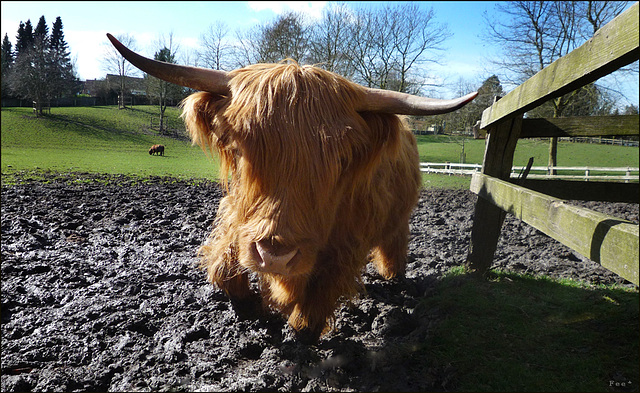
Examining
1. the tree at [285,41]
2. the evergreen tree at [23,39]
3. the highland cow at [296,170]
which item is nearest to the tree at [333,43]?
the tree at [285,41]

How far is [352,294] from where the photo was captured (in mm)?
2611

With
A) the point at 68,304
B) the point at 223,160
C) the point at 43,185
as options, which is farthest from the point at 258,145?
the point at 43,185

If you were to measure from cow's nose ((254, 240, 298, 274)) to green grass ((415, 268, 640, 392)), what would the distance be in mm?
1159

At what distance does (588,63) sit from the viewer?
1535mm

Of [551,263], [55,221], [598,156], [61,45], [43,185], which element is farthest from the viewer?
[598,156]

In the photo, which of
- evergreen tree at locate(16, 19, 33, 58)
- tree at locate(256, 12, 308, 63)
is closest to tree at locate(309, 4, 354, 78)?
tree at locate(256, 12, 308, 63)

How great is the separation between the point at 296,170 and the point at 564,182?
108 inches

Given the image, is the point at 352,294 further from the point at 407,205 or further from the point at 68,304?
the point at 68,304

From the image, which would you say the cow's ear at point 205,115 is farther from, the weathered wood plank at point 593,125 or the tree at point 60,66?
the tree at point 60,66

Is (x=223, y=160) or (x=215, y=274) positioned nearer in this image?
(x=223, y=160)

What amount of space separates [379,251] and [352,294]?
1.31 meters

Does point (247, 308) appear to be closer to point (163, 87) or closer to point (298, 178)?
point (298, 178)

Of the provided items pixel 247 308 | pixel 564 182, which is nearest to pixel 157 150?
pixel 247 308

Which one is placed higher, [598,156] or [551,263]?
[598,156]
